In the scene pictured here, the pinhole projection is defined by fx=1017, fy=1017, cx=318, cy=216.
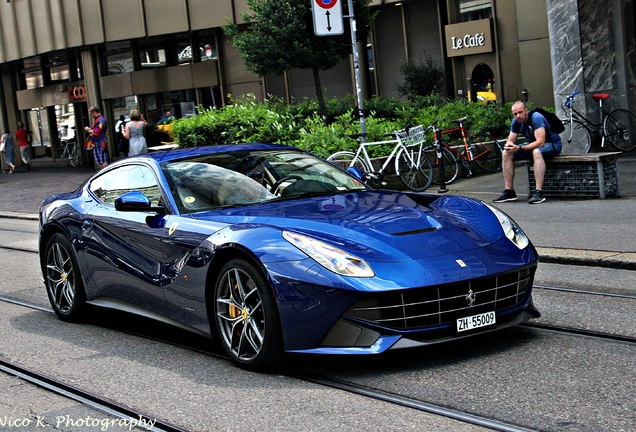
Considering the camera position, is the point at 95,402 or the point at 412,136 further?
the point at 412,136

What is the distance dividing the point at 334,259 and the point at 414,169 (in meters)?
11.0

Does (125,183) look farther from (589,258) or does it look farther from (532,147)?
(532,147)

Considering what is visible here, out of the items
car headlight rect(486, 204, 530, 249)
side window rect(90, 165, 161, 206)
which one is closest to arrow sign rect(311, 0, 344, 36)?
side window rect(90, 165, 161, 206)

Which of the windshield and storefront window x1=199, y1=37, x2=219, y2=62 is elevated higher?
storefront window x1=199, y1=37, x2=219, y2=62

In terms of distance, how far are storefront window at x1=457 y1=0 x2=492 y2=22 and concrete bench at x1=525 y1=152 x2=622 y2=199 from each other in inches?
554

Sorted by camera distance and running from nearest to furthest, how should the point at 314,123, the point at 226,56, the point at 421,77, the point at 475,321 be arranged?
the point at 475,321, the point at 314,123, the point at 421,77, the point at 226,56

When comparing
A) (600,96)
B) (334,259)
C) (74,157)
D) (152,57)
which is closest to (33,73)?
(74,157)

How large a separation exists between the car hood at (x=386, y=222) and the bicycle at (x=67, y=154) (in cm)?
3373

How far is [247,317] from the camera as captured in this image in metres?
6.03

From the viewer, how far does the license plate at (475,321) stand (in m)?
5.77

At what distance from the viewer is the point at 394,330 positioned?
5645 mm

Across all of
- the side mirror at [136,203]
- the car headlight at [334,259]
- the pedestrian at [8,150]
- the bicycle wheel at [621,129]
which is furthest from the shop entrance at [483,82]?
the car headlight at [334,259]

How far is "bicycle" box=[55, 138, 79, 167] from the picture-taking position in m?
39.5

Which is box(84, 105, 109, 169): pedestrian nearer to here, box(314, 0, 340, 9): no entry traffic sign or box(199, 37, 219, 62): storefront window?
box(314, 0, 340, 9): no entry traffic sign
